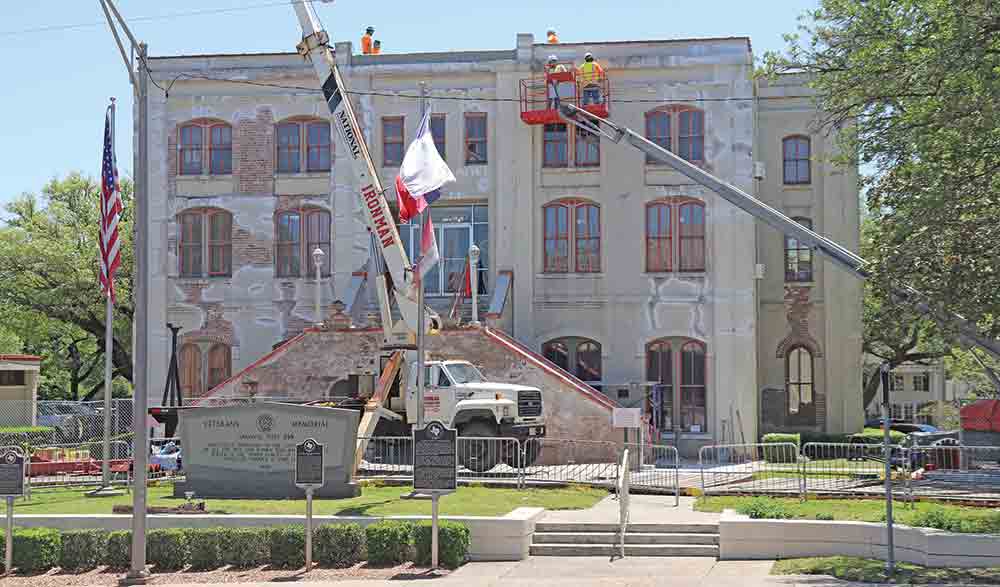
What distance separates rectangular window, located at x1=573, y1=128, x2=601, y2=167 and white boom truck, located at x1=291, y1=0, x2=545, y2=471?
396 inches

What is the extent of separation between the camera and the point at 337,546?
65.2 feet

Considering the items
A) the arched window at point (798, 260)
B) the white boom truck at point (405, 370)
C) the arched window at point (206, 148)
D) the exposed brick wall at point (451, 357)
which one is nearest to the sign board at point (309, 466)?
the white boom truck at point (405, 370)

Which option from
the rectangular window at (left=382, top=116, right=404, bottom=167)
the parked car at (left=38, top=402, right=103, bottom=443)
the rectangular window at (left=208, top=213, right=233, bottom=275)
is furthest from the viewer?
the rectangular window at (left=208, top=213, right=233, bottom=275)

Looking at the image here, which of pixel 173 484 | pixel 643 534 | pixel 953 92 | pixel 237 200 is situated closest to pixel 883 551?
pixel 643 534

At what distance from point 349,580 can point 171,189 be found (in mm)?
23914

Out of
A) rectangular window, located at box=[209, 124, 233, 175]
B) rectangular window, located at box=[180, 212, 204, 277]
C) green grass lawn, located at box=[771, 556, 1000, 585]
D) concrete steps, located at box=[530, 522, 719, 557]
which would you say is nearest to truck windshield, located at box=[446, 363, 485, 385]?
concrete steps, located at box=[530, 522, 719, 557]

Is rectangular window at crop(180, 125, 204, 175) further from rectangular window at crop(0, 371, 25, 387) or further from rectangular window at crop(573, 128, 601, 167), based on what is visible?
rectangular window at crop(573, 128, 601, 167)

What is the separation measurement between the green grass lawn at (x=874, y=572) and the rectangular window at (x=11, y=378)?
32582 mm

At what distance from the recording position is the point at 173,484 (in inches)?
1035

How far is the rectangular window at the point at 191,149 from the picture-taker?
40.1 meters

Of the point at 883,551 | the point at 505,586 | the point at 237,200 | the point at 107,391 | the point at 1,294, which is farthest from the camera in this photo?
the point at 1,294

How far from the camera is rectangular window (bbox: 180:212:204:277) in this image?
131ft

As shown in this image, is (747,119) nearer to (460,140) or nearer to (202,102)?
(460,140)

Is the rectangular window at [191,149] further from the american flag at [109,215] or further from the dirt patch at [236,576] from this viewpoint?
the dirt patch at [236,576]
